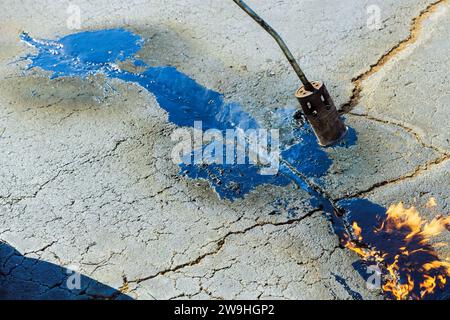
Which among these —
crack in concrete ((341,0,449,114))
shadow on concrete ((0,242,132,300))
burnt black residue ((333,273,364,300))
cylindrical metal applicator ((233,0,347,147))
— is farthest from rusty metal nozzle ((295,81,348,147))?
shadow on concrete ((0,242,132,300))

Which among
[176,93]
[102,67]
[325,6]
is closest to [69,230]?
[176,93]

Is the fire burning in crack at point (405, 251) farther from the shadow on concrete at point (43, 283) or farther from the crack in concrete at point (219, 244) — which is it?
the shadow on concrete at point (43, 283)

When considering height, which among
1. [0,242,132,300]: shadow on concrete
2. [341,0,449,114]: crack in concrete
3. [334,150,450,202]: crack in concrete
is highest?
[341,0,449,114]: crack in concrete

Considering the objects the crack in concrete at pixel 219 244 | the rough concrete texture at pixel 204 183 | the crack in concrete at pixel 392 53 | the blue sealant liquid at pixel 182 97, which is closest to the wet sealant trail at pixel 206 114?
the blue sealant liquid at pixel 182 97

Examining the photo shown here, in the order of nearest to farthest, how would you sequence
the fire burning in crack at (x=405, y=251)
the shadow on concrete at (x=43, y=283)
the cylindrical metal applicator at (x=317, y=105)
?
the fire burning in crack at (x=405, y=251)
the shadow on concrete at (x=43, y=283)
the cylindrical metal applicator at (x=317, y=105)

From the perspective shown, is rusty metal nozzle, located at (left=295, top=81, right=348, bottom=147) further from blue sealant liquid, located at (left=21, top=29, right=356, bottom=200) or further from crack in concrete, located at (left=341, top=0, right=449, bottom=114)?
crack in concrete, located at (left=341, top=0, right=449, bottom=114)
